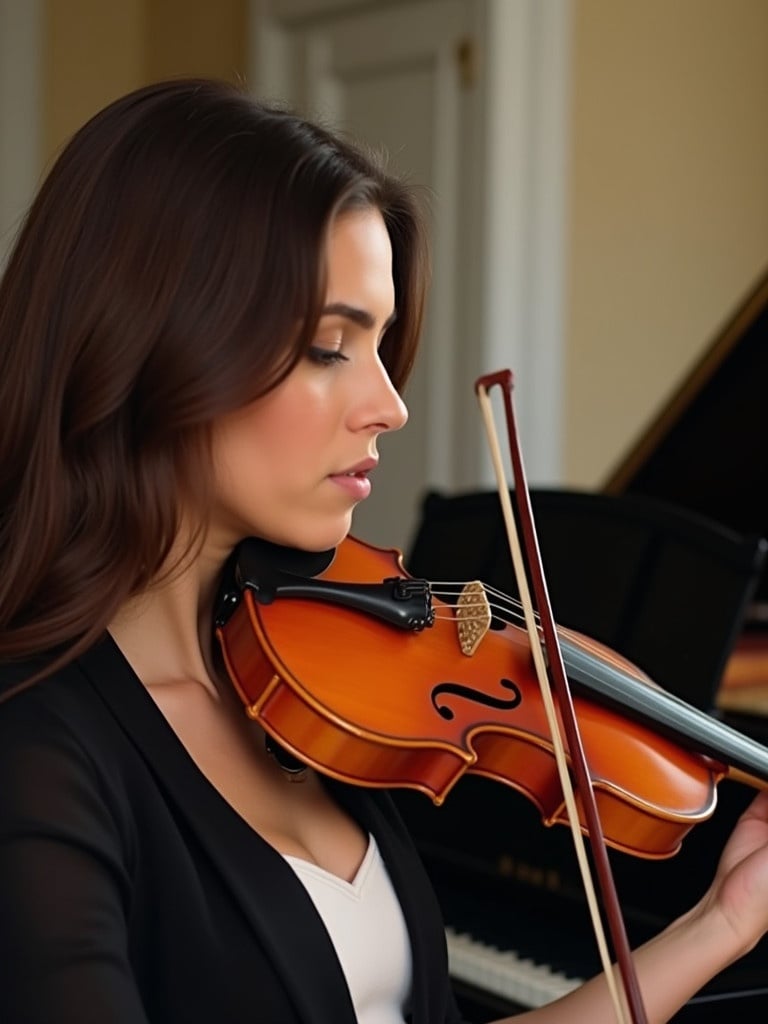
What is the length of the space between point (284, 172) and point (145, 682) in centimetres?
43

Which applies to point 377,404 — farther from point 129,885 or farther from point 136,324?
point 129,885

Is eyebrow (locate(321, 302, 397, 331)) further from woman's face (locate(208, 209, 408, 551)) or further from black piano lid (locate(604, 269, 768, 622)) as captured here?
black piano lid (locate(604, 269, 768, 622))

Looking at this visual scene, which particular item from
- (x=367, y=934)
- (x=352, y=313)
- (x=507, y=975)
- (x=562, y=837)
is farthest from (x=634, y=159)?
(x=367, y=934)

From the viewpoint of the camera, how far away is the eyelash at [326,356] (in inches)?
47.3

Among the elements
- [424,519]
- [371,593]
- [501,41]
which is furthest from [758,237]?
[371,593]

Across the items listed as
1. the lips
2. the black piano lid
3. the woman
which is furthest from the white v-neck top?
the black piano lid

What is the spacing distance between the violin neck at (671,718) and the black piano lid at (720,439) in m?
1.09

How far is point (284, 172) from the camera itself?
1199 millimetres

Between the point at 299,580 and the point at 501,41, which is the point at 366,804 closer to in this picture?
the point at 299,580

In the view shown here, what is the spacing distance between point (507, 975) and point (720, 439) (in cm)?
108

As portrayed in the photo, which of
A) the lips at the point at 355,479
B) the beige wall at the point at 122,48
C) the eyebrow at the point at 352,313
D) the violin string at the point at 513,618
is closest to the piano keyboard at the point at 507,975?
the violin string at the point at 513,618

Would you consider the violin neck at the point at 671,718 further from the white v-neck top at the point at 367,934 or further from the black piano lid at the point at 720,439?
the black piano lid at the point at 720,439

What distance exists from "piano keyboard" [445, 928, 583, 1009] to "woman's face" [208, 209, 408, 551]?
2.30ft

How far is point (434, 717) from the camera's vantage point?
1.30 meters
